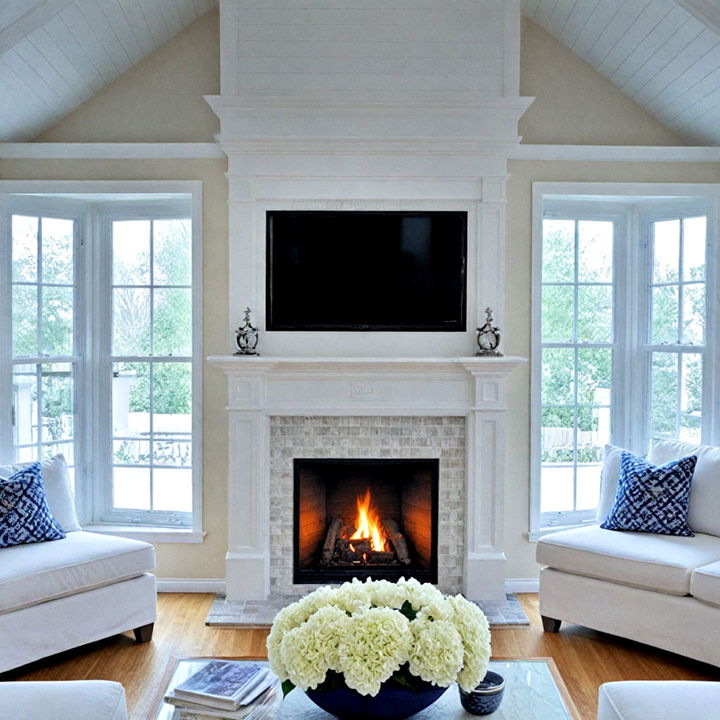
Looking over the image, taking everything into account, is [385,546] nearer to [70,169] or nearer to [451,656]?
[451,656]

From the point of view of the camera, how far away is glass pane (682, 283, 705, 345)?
4473 mm

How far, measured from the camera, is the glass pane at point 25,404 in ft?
14.4

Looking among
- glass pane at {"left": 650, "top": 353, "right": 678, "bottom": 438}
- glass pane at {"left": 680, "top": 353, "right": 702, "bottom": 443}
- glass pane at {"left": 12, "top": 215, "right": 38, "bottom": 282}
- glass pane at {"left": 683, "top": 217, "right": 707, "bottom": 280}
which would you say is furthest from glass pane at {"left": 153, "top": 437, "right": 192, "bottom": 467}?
glass pane at {"left": 683, "top": 217, "right": 707, "bottom": 280}

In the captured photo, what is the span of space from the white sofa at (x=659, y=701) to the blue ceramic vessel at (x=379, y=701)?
51cm

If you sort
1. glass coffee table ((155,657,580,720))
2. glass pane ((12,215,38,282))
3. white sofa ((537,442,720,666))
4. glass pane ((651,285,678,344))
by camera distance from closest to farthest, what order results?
1. glass coffee table ((155,657,580,720))
2. white sofa ((537,442,720,666))
3. glass pane ((12,215,38,282))
4. glass pane ((651,285,678,344))

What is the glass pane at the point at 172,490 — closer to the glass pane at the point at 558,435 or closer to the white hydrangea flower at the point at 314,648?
the glass pane at the point at 558,435

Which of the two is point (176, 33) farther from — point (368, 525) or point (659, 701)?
point (659, 701)

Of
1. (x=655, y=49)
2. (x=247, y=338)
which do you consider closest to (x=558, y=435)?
(x=247, y=338)

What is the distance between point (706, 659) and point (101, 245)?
3859 millimetres

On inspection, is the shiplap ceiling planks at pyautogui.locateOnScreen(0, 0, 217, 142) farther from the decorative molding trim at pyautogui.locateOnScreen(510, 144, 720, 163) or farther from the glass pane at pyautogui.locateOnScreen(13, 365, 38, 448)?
the decorative molding trim at pyautogui.locateOnScreen(510, 144, 720, 163)

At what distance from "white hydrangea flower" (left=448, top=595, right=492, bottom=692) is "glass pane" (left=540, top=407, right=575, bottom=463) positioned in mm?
2587

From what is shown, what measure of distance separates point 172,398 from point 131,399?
0.85ft

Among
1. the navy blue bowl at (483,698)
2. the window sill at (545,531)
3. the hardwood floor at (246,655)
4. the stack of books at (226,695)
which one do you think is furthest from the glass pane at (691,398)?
the stack of books at (226,695)

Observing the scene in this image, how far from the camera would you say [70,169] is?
4.32 m
